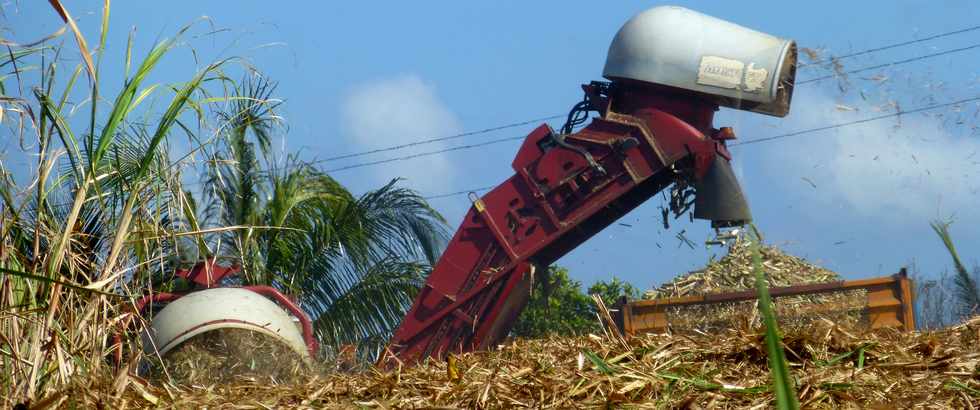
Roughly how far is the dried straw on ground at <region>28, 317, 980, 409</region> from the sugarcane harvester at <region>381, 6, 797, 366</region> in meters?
5.62

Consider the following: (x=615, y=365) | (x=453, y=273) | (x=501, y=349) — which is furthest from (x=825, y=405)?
(x=453, y=273)

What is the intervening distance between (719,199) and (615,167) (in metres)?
0.98

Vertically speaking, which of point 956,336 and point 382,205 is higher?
point 382,205

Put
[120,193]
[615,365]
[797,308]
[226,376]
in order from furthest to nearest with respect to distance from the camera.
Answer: [797,308], [226,376], [120,193], [615,365]

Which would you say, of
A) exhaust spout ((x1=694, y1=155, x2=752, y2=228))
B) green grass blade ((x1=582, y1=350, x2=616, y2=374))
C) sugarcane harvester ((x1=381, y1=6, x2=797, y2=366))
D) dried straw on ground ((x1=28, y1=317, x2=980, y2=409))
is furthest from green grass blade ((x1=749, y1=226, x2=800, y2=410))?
exhaust spout ((x1=694, y1=155, x2=752, y2=228))

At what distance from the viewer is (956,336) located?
13.1 feet

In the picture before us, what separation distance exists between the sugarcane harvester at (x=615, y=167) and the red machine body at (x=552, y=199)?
1 centimetres

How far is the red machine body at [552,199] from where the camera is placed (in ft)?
32.4

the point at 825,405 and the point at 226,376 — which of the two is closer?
the point at 825,405

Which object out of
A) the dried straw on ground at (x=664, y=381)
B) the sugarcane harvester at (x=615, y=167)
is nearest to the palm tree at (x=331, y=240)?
the sugarcane harvester at (x=615, y=167)

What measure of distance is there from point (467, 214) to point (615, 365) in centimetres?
694

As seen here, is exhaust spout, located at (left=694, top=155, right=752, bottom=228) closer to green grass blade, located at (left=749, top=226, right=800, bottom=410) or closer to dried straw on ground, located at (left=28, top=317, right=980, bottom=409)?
dried straw on ground, located at (left=28, top=317, right=980, bottom=409)

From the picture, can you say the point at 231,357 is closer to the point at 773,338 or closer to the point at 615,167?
the point at 615,167

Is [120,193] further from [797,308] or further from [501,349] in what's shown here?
[797,308]
